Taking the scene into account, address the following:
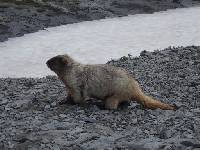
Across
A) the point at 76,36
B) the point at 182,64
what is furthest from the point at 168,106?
the point at 76,36

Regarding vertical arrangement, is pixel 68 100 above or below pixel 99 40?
above

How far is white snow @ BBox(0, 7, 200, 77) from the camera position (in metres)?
31.8

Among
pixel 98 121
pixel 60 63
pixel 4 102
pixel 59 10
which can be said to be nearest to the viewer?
pixel 98 121

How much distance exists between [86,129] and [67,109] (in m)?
1.64

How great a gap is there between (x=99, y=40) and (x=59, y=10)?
9.47 meters

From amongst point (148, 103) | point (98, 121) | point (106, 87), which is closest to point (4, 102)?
point (106, 87)

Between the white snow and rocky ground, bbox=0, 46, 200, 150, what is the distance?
1085 centimetres

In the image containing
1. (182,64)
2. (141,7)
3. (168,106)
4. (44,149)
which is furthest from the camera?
(141,7)

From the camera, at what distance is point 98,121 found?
14.2 m

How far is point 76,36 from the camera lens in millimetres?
39844

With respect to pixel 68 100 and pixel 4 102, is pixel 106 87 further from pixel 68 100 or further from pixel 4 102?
pixel 4 102

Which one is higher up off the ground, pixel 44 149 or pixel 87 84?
pixel 87 84

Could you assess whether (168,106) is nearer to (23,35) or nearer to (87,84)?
(87,84)

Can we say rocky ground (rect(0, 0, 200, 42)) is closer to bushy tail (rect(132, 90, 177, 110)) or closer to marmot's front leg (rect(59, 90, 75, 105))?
marmot's front leg (rect(59, 90, 75, 105))
